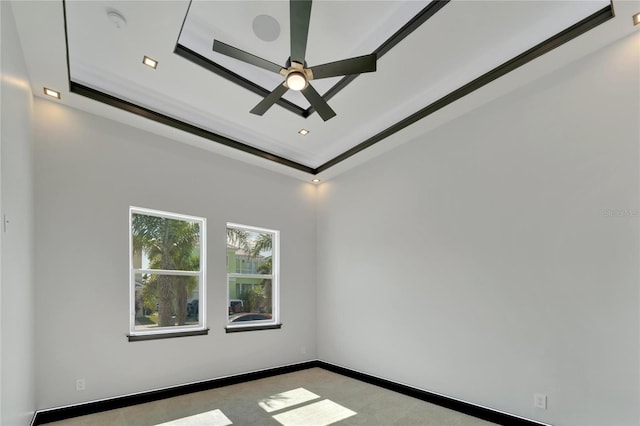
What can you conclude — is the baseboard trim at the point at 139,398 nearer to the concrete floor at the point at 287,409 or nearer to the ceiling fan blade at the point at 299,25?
the concrete floor at the point at 287,409

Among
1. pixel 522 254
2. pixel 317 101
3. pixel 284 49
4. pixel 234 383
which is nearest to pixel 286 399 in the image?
pixel 234 383

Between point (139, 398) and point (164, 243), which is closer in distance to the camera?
point (139, 398)

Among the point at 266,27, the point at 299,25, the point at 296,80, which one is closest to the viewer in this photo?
the point at 299,25

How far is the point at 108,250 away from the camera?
3.61 metres

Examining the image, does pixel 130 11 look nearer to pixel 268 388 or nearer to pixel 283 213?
pixel 283 213

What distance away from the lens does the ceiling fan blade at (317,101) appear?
284cm

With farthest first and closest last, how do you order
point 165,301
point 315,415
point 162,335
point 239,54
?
point 165,301 < point 162,335 < point 315,415 < point 239,54

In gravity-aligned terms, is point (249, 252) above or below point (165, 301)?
above

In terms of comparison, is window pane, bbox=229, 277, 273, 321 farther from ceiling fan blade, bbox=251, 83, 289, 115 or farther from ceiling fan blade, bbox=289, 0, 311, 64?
ceiling fan blade, bbox=289, 0, 311, 64

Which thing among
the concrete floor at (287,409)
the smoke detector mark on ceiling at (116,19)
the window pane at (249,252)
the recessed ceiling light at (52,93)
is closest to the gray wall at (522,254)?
the concrete floor at (287,409)

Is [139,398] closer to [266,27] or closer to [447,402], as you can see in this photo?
[447,402]

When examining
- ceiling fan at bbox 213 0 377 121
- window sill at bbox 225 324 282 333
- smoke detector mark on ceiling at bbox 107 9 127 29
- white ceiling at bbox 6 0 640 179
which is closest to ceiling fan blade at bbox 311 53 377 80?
ceiling fan at bbox 213 0 377 121

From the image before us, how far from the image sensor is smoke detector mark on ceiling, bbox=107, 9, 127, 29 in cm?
252

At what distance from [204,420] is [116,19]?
363cm
